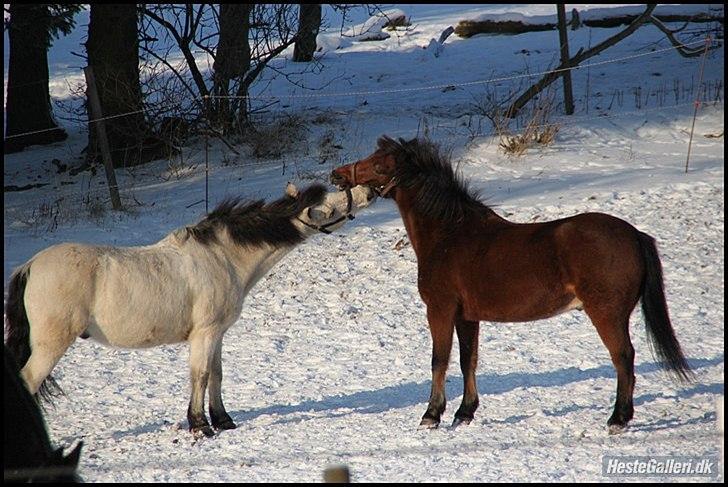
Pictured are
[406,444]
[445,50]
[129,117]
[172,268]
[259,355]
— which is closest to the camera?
[406,444]

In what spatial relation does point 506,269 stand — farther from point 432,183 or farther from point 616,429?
point 616,429

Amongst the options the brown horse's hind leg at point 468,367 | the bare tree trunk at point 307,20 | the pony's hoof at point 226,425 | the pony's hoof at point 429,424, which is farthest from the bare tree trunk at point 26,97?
the pony's hoof at point 429,424

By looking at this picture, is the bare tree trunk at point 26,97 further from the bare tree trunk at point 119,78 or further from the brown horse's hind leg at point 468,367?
the brown horse's hind leg at point 468,367

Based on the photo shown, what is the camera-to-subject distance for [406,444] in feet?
20.1

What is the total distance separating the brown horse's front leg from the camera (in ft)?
21.2

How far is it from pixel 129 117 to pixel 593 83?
9.12 meters

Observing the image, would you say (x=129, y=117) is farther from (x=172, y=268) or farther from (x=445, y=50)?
(x=445, y=50)

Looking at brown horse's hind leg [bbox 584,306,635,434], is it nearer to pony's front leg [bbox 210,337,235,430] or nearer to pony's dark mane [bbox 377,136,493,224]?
pony's dark mane [bbox 377,136,493,224]

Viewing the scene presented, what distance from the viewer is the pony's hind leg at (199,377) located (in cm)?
653

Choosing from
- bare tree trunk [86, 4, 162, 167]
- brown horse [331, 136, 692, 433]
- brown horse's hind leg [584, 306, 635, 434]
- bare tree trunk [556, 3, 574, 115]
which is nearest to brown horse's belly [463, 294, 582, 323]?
brown horse [331, 136, 692, 433]

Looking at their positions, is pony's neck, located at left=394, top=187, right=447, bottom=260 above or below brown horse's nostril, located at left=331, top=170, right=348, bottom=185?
below

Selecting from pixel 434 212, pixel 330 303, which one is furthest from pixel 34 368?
pixel 330 303

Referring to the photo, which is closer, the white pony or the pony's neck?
the white pony

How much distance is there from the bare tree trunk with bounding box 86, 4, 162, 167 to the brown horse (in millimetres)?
8613
